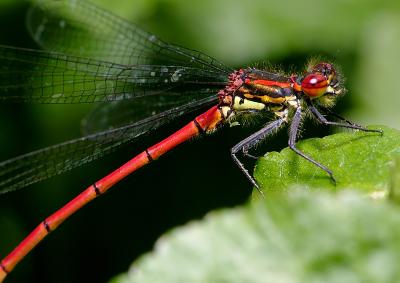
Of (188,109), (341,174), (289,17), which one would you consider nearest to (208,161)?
(188,109)

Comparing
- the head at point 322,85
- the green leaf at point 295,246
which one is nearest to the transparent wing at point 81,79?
the head at point 322,85

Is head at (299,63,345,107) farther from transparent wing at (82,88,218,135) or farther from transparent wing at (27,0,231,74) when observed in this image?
transparent wing at (27,0,231,74)

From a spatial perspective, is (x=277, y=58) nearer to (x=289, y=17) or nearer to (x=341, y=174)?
(x=289, y=17)

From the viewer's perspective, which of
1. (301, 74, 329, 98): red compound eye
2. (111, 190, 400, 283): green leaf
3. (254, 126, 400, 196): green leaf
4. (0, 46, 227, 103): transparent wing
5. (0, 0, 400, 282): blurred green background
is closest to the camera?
(111, 190, 400, 283): green leaf

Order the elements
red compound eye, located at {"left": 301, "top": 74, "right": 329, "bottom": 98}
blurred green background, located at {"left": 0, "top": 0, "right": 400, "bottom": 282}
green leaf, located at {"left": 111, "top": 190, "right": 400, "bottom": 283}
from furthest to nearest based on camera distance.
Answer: blurred green background, located at {"left": 0, "top": 0, "right": 400, "bottom": 282}, red compound eye, located at {"left": 301, "top": 74, "right": 329, "bottom": 98}, green leaf, located at {"left": 111, "top": 190, "right": 400, "bottom": 283}

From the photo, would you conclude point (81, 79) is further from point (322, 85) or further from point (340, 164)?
point (340, 164)

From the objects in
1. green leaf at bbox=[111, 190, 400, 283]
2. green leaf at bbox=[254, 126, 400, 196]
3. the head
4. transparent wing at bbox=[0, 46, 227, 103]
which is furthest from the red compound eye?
green leaf at bbox=[111, 190, 400, 283]

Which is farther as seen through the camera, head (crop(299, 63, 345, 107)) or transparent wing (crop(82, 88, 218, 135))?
transparent wing (crop(82, 88, 218, 135))
